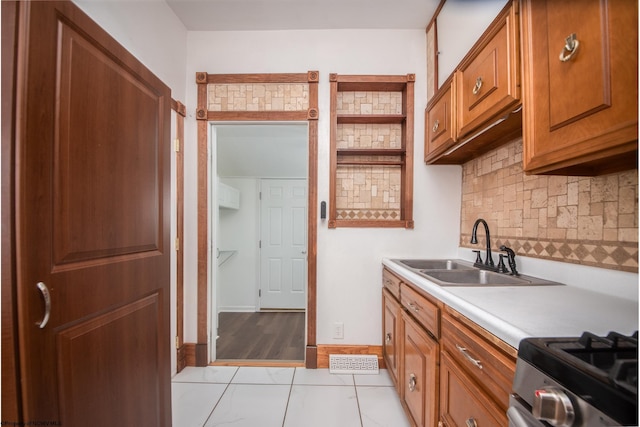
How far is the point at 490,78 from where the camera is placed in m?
1.29

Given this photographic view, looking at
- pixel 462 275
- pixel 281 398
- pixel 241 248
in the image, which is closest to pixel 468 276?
pixel 462 275

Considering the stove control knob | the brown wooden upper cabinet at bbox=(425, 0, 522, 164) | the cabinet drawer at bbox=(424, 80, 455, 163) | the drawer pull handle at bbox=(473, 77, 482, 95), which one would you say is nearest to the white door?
the cabinet drawer at bbox=(424, 80, 455, 163)

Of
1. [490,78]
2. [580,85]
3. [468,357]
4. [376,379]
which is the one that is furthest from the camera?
[376,379]

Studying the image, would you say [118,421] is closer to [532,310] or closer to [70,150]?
[70,150]

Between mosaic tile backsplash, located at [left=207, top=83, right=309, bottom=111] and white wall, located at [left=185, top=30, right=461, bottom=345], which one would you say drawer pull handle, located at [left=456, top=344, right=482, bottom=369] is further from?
mosaic tile backsplash, located at [left=207, top=83, right=309, bottom=111]

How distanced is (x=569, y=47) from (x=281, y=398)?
2.32 metres

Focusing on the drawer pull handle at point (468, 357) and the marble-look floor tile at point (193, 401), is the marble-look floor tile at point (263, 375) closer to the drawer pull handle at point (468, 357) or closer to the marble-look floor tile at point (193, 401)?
the marble-look floor tile at point (193, 401)

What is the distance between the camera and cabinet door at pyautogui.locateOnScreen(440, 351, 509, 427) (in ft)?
2.81

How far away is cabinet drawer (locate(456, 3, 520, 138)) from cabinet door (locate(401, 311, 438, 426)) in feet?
3.68

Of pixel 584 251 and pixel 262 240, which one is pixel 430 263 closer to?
pixel 584 251

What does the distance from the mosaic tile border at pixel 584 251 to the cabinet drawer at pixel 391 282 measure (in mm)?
719

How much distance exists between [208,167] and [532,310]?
2.28 meters

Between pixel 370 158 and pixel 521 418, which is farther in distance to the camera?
pixel 370 158

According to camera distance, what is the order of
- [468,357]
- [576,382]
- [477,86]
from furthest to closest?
[477,86]
[468,357]
[576,382]
